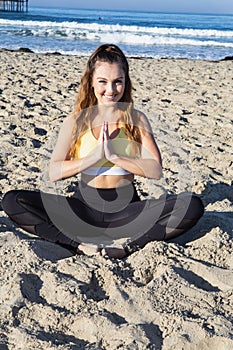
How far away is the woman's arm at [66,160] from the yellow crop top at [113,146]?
0.08m

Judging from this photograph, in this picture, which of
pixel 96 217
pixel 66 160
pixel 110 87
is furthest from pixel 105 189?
pixel 110 87

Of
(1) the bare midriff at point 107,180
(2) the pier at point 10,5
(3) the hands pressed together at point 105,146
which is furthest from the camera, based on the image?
(2) the pier at point 10,5

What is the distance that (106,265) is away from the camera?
8.46ft

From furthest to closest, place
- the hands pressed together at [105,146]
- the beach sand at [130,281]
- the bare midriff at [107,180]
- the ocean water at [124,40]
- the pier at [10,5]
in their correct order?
1. the pier at [10,5]
2. the ocean water at [124,40]
3. the bare midriff at [107,180]
4. the hands pressed together at [105,146]
5. the beach sand at [130,281]

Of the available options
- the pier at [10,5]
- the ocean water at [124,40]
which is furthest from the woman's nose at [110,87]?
the pier at [10,5]

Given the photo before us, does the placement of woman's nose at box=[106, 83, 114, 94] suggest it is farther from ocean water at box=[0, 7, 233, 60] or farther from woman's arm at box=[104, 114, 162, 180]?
ocean water at box=[0, 7, 233, 60]

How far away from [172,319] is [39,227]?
3.31ft

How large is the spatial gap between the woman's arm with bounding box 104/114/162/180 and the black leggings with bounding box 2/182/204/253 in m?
0.17

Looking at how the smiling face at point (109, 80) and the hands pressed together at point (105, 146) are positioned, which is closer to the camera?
the hands pressed together at point (105, 146)

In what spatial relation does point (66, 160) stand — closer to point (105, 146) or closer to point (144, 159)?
point (105, 146)

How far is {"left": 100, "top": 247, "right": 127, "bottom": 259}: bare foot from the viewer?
272 centimetres

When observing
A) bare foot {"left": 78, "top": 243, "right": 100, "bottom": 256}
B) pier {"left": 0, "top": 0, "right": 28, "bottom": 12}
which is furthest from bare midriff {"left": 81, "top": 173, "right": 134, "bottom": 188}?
pier {"left": 0, "top": 0, "right": 28, "bottom": 12}

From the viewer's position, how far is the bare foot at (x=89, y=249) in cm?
274

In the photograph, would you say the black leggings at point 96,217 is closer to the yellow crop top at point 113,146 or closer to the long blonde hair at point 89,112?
the yellow crop top at point 113,146
